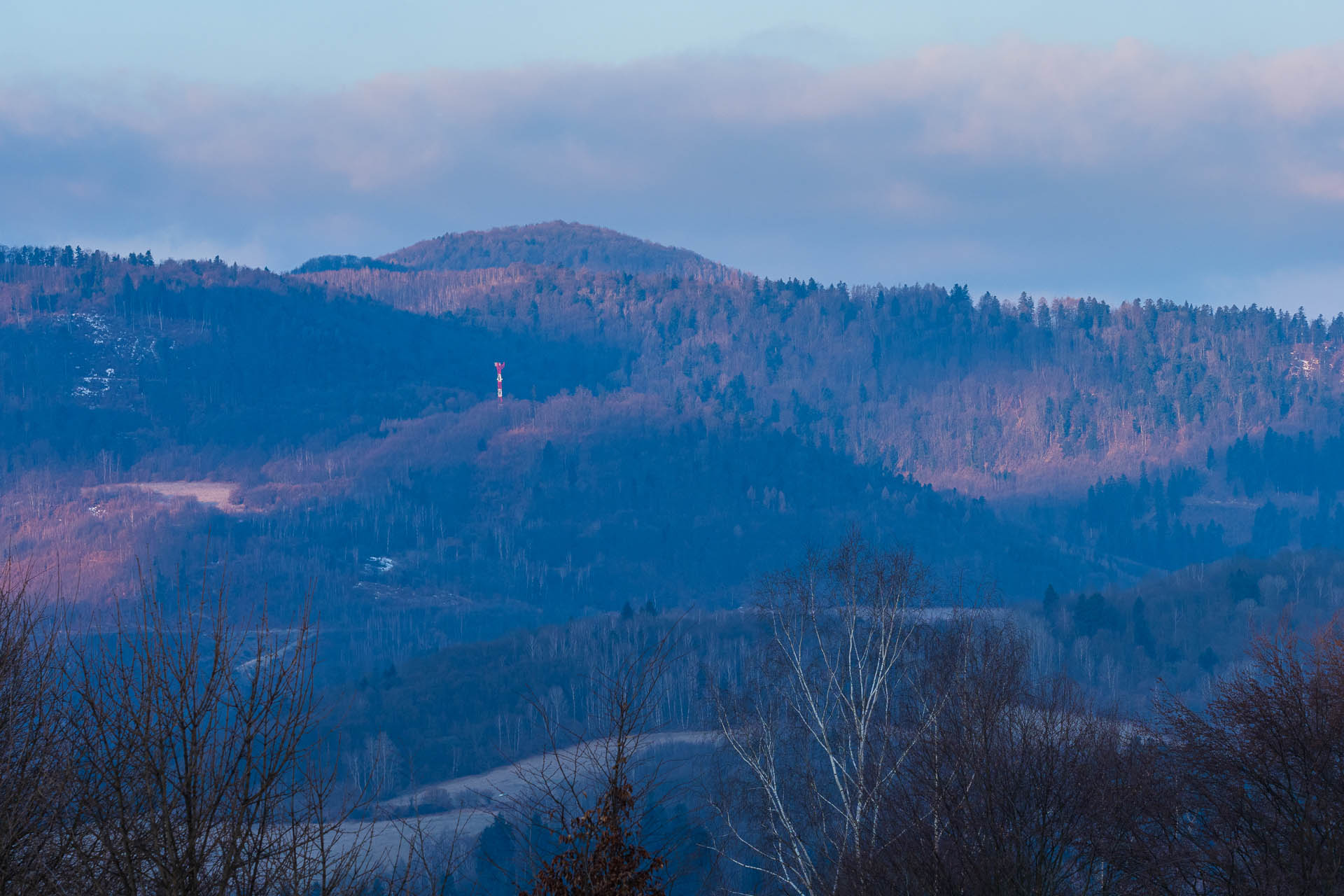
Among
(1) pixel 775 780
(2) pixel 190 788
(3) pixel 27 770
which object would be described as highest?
(2) pixel 190 788

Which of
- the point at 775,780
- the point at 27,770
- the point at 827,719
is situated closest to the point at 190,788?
the point at 27,770

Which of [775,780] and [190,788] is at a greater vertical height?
[190,788]

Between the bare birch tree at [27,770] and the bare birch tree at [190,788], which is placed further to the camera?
the bare birch tree at [27,770]

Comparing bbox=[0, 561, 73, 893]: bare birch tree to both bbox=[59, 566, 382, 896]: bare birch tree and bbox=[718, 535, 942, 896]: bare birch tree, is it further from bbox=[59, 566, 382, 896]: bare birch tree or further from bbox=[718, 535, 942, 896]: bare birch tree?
bbox=[718, 535, 942, 896]: bare birch tree

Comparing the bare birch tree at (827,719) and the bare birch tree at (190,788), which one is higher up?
the bare birch tree at (190,788)

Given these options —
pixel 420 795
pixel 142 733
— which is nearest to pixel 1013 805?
pixel 142 733

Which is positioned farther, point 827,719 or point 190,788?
point 827,719

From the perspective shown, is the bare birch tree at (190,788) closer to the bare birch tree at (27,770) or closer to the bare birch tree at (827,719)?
the bare birch tree at (27,770)

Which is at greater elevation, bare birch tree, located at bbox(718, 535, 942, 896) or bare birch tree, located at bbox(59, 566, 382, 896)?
bare birch tree, located at bbox(59, 566, 382, 896)

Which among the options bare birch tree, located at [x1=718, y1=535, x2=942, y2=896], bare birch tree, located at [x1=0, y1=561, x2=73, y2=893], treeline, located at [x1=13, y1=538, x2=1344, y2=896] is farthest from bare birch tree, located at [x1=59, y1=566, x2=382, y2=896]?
bare birch tree, located at [x1=718, y1=535, x2=942, y2=896]

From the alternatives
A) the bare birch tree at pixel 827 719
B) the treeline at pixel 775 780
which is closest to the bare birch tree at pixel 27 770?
the treeline at pixel 775 780

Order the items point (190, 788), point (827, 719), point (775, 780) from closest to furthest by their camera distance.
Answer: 1. point (190, 788)
2. point (775, 780)
3. point (827, 719)

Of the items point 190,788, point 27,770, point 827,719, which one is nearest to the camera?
point 190,788

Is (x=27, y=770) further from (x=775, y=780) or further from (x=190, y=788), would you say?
(x=775, y=780)
